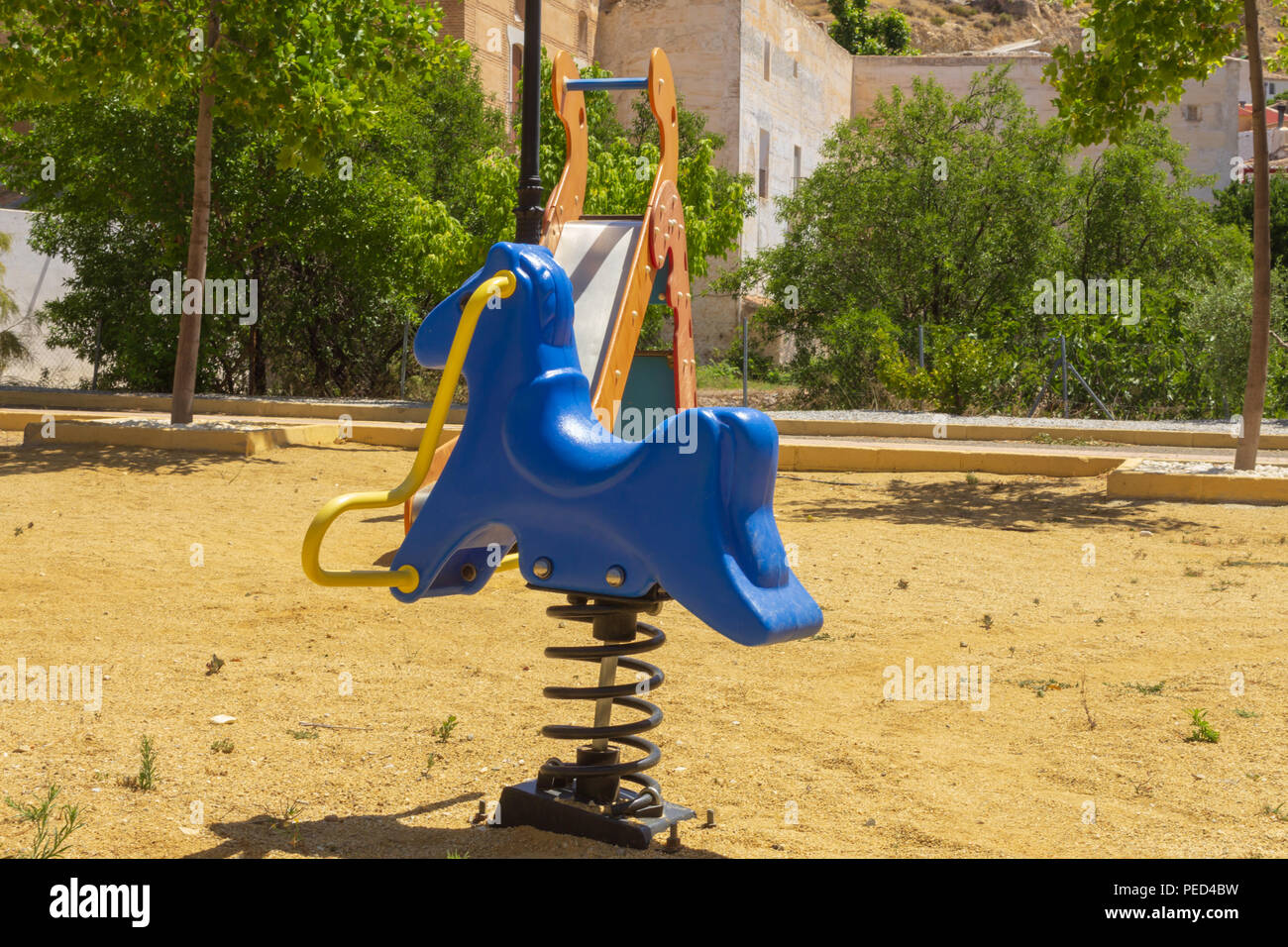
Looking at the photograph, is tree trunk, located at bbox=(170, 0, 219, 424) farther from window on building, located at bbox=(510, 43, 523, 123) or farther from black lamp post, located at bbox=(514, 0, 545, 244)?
window on building, located at bbox=(510, 43, 523, 123)

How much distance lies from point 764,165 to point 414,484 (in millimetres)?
37256

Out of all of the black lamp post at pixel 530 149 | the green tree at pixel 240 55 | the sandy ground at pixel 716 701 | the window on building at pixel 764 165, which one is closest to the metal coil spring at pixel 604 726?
the sandy ground at pixel 716 701

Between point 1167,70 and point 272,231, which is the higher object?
point 1167,70

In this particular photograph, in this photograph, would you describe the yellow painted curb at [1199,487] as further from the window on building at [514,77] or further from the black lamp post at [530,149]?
the window on building at [514,77]

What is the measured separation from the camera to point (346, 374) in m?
24.7

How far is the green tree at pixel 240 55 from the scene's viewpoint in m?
13.2

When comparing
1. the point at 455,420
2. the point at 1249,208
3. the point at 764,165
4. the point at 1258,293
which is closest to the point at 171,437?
the point at 455,420

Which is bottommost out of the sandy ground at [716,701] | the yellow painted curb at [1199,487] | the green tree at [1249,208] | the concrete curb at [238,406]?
the sandy ground at [716,701]

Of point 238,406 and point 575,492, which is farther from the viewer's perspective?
point 238,406

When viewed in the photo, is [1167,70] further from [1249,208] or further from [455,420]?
[1249,208]

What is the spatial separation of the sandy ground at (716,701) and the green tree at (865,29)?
63222 millimetres

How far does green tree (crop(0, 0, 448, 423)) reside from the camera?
1324 cm

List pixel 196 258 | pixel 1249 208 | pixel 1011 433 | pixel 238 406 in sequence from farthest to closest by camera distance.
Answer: pixel 1249 208 < pixel 238 406 < pixel 1011 433 < pixel 196 258

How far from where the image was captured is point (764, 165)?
130 ft
